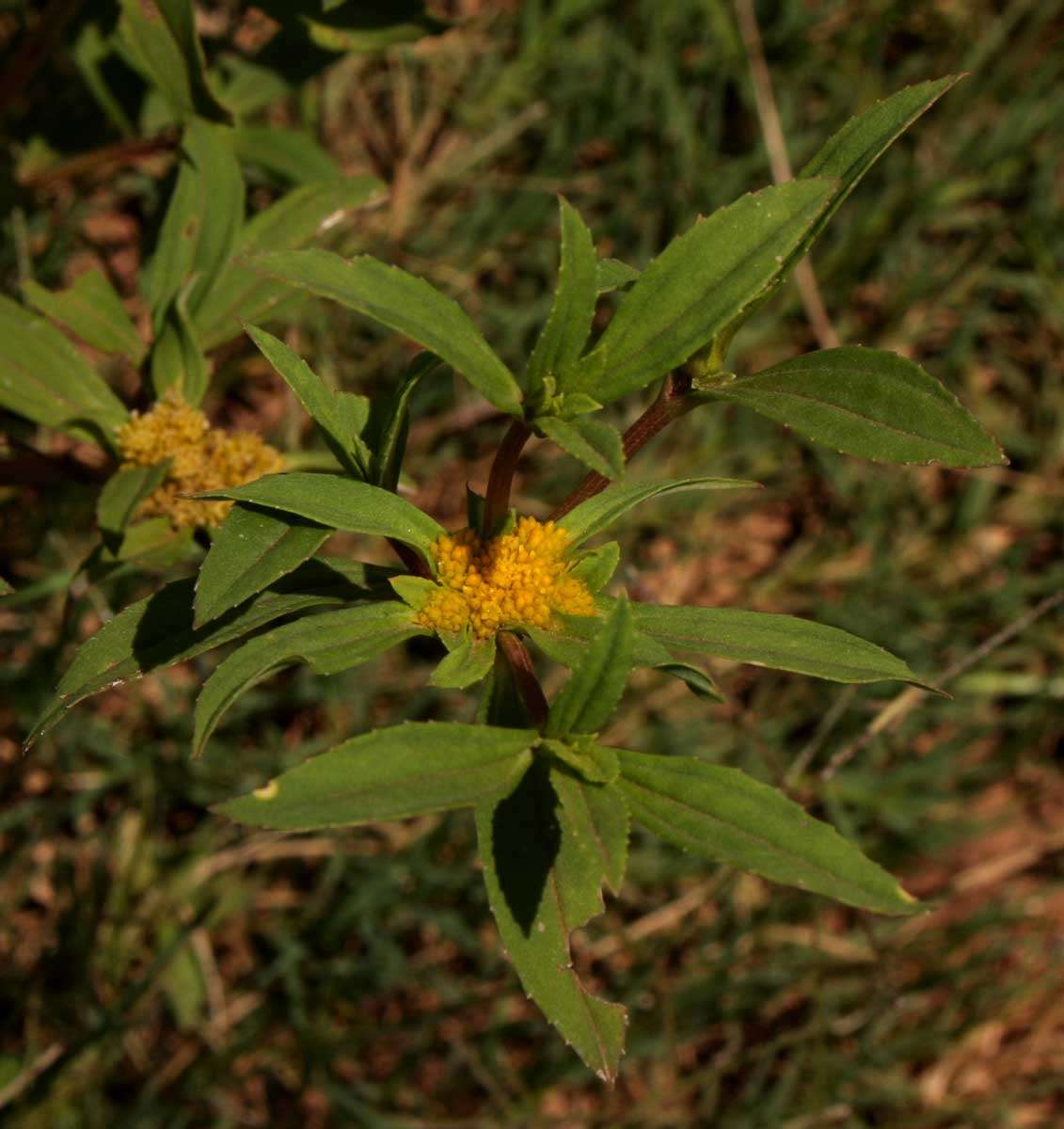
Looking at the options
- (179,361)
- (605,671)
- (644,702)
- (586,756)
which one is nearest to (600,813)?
(586,756)

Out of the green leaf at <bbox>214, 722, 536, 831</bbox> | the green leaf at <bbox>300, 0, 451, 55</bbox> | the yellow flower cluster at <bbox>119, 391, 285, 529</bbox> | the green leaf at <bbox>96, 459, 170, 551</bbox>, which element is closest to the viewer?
the green leaf at <bbox>214, 722, 536, 831</bbox>

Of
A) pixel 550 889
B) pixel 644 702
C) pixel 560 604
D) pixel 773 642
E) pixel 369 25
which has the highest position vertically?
pixel 369 25

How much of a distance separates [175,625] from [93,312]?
2.65 ft

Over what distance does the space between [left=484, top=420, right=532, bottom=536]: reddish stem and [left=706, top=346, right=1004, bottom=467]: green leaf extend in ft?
0.75

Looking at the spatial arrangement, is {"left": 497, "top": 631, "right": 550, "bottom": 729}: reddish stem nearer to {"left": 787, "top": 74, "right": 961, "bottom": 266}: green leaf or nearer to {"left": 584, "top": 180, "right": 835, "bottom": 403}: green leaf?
{"left": 584, "top": 180, "right": 835, "bottom": 403}: green leaf

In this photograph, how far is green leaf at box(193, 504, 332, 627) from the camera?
1402 millimetres

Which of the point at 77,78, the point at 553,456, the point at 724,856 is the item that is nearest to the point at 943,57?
the point at 553,456

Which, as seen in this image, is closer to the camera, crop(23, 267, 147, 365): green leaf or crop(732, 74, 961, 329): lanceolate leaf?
crop(732, 74, 961, 329): lanceolate leaf

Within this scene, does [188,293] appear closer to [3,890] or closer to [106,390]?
[106,390]

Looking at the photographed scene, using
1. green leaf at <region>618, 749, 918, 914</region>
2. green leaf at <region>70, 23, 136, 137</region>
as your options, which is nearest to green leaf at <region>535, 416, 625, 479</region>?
green leaf at <region>618, 749, 918, 914</region>

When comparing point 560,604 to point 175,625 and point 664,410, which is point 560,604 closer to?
point 664,410

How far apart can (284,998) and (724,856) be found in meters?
2.14

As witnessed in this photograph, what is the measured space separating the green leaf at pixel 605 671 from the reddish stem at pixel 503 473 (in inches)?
9.1

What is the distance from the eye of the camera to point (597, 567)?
5.18 feet
